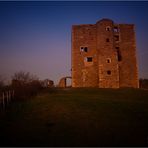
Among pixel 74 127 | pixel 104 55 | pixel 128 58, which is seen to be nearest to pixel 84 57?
pixel 104 55

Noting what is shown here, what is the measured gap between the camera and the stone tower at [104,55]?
29656 mm

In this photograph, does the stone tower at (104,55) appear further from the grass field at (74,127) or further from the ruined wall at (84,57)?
the grass field at (74,127)

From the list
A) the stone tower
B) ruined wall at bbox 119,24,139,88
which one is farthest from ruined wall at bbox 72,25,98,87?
ruined wall at bbox 119,24,139,88

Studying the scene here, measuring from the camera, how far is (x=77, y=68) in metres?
31.7

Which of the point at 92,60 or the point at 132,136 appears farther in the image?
the point at 92,60

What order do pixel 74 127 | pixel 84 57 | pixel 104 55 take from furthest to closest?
pixel 84 57 → pixel 104 55 → pixel 74 127

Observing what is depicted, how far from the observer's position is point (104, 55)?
1184 inches

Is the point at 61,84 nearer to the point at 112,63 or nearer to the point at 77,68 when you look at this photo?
the point at 77,68

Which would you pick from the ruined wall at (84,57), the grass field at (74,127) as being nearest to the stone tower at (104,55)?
the ruined wall at (84,57)

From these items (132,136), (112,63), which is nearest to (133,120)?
(132,136)

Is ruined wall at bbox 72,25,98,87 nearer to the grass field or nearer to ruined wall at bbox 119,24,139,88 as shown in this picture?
ruined wall at bbox 119,24,139,88

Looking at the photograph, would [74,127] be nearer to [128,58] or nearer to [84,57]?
[84,57]

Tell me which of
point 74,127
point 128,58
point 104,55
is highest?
point 104,55

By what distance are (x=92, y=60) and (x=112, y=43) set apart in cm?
450
